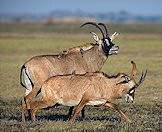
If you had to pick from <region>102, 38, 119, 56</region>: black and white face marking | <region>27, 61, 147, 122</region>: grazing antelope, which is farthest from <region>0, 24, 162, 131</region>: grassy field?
<region>102, 38, 119, 56</region>: black and white face marking

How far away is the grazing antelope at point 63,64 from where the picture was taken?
647 inches

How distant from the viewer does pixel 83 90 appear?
14.9 m

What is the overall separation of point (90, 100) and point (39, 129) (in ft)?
5.93

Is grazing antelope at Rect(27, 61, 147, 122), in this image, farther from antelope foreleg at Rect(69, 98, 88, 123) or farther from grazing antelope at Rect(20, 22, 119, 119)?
grazing antelope at Rect(20, 22, 119, 119)

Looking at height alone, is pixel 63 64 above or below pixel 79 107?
above

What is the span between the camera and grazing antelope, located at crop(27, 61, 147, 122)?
579 inches

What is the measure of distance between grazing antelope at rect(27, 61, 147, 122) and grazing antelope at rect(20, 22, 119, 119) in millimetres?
1315

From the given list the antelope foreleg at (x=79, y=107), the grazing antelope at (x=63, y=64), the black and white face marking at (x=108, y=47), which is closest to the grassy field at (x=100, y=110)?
the antelope foreleg at (x=79, y=107)

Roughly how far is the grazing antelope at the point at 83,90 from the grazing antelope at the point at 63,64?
4.31ft

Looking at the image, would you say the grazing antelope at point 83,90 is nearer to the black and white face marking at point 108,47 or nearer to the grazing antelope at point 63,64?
the grazing antelope at point 63,64

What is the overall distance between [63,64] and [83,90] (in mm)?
2562

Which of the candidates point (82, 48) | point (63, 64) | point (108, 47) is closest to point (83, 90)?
point (63, 64)

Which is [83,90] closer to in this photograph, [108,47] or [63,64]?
[63,64]

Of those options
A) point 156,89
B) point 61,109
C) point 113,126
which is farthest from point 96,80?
point 156,89
